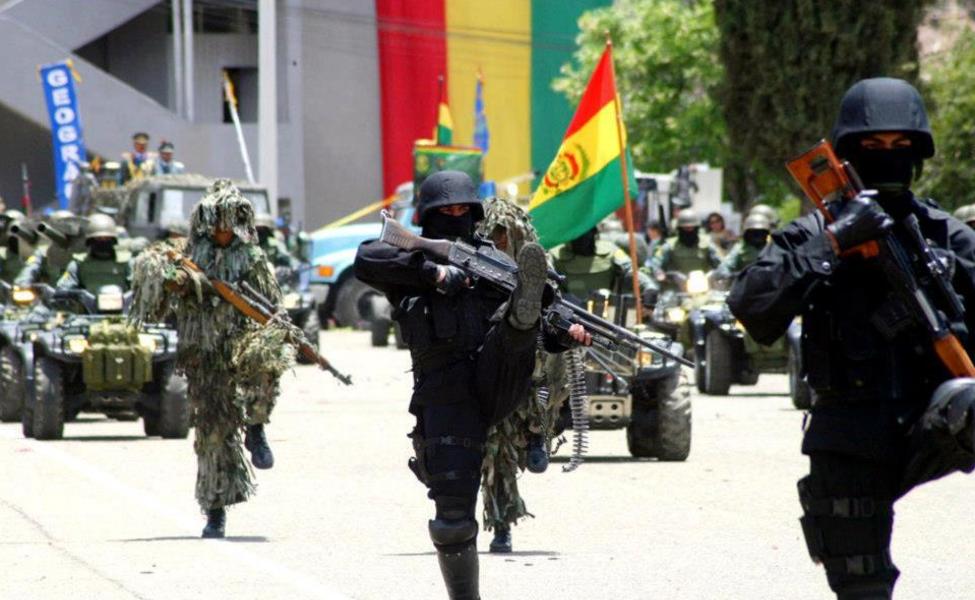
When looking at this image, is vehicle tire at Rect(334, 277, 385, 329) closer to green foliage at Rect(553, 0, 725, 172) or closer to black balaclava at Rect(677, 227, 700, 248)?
green foliage at Rect(553, 0, 725, 172)

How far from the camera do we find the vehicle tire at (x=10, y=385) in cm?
1800

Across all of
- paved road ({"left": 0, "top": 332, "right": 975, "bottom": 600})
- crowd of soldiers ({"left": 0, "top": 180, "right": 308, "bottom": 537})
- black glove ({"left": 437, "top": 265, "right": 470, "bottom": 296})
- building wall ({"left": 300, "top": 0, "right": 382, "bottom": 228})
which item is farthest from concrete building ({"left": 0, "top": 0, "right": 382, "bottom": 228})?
black glove ({"left": 437, "top": 265, "right": 470, "bottom": 296})

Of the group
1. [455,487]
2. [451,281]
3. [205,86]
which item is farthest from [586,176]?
[205,86]

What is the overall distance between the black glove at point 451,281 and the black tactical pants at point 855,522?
199 centimetres

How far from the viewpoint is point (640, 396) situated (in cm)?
1450

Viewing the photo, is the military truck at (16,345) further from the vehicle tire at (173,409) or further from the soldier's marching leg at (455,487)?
the soldier's marching leg at (455,487)

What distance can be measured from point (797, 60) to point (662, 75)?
34.7 ft

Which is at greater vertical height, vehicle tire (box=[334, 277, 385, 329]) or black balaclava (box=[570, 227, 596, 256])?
black balaclava (box=[570, 227, 596, 256])

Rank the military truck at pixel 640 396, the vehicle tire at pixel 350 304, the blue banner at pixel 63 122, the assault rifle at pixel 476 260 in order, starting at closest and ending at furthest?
the assault rifle at pixel 476 260 < the military truck at pixel 640 396 < the vehicle tire at pixel 350 304 < the blue banner at pixel 63 122

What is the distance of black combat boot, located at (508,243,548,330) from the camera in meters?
7.40

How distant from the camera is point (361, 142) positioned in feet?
160

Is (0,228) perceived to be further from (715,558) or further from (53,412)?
(715,558)

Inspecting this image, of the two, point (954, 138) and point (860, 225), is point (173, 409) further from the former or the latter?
point (954, 138)

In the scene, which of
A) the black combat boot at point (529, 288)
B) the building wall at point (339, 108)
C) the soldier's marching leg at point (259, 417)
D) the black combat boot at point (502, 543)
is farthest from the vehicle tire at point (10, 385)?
the building wall at point (339, 108)
